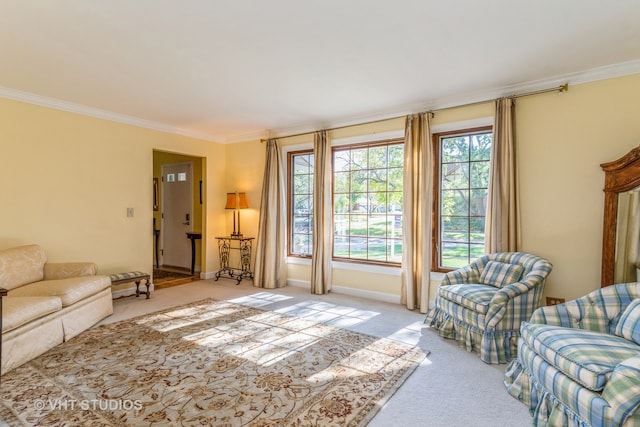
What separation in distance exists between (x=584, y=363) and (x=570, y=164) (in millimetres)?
2401

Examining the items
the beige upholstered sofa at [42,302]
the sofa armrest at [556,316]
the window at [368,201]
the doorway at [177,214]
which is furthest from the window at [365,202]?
the beige upholstered sofa at [42,302]

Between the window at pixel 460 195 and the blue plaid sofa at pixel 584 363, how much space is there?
5.52 ft

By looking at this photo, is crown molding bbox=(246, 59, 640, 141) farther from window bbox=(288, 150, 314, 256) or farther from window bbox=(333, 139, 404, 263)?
window bbox=(288, 150, 314, 256)

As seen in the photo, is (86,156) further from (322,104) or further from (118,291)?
(322,104)

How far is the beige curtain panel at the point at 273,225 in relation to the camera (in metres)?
5.49

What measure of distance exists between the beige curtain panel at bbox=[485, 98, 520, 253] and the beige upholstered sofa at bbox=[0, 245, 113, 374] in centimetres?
442

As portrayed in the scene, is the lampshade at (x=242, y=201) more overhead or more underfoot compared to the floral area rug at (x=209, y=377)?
more overhead

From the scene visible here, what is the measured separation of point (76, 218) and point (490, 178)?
5259 mm

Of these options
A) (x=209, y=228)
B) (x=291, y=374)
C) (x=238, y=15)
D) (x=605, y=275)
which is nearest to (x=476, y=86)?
(x=605, y=275)

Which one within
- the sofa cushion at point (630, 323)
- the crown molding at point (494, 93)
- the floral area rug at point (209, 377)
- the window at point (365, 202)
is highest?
the crown molding at point (494, 93)

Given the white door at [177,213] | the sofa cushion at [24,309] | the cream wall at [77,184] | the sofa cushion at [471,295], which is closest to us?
the sofa cushion at [24,309]

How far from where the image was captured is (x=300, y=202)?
18.6 ft

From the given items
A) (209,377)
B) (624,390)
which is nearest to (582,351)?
(624,390)

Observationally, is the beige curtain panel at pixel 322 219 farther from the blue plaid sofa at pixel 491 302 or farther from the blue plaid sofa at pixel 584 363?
the blue plaid sofa at pixel 584 363
